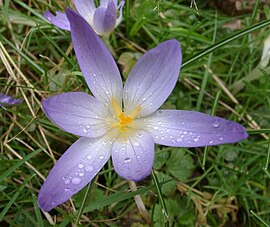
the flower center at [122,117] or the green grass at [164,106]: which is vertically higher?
the flower center at [122,117]

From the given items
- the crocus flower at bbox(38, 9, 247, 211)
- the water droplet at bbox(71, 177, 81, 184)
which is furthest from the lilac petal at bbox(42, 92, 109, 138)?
the water droplet at bbox(71, 177, 81, 184)

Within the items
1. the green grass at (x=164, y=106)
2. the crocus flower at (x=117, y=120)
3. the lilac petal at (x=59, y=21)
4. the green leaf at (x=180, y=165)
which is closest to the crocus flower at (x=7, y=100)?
the green grass at (x=164, y=106)

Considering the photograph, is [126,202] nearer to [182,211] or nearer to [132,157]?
[182,211]

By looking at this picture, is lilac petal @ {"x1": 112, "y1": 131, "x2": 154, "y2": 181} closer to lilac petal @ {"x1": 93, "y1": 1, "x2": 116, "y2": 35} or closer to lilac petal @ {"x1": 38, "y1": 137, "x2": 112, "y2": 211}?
lilac petal @ {"x1": 38, "y1": 137, "x2": 112, "y2": 211}

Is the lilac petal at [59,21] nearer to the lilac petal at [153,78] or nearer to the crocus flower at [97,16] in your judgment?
the crocus flower at [97,16]

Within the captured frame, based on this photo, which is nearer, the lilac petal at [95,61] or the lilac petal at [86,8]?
the lilac petal at [95,61]

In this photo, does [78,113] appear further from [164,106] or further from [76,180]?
[164,106]

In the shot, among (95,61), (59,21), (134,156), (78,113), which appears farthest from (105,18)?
(134,156)
